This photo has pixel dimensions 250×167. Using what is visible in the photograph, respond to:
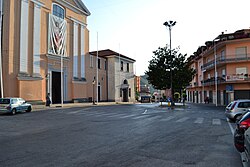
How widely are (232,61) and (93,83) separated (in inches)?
945

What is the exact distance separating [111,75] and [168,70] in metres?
16.7

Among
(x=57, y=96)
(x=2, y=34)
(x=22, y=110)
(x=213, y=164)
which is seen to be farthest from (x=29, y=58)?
(x=213, y=164)

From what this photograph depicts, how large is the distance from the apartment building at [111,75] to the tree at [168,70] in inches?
509

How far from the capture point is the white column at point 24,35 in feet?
94.9

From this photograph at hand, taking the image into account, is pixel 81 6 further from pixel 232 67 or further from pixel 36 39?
pixel 232 67

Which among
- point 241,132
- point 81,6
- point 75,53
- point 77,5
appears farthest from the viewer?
point 81,6

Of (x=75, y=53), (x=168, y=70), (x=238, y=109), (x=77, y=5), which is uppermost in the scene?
(x=77, y=5)

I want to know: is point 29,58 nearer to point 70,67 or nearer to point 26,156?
point 70,67

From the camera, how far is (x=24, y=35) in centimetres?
2933

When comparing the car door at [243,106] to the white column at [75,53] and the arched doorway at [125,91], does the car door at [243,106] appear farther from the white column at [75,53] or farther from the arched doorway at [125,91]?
the arched doorway at [125,91]

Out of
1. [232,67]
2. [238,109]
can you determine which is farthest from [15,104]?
[232,67]

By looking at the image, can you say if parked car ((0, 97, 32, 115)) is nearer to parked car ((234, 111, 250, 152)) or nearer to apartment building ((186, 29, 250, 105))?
parked car ((234, 111, 250, 152))

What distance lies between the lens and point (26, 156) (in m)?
6.43

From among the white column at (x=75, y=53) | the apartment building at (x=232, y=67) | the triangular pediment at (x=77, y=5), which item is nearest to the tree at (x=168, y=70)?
the apartment building at (x=232, y=67)
